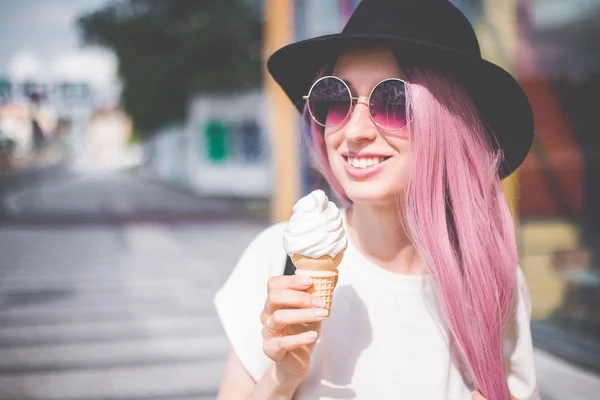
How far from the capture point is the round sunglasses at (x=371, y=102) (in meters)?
1.30

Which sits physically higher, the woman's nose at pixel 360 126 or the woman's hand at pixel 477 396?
the woman's nose at pixel 360 126

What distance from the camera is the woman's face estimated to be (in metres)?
1.32

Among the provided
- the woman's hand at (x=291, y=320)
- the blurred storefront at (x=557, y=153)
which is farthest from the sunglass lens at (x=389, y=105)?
the blurred storefront at (x=557, y=153)

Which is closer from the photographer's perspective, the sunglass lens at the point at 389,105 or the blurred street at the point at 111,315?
the sunglass lens at the point at 389,105

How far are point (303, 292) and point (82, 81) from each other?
71.3ft

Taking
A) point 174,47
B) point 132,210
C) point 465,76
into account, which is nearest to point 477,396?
point 465,76

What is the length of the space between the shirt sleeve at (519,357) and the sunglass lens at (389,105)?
1.75 feet

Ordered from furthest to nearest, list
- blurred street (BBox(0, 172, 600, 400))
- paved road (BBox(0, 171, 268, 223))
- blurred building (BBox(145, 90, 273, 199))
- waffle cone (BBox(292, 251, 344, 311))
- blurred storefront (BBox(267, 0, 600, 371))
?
blurred building (BBox(145, 90, 273, 199)), paved road (BBox(0, 171, 268, 223)), blurred storefront (BBox(267, 0, 600, 371)), blurred street (BBox(0, 172, 600, 400)), waffle cone (BBox(292, 251, 344, 311))

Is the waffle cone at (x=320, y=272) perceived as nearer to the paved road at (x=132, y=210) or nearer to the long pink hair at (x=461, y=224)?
the long pink hair at (x=461, y=224)

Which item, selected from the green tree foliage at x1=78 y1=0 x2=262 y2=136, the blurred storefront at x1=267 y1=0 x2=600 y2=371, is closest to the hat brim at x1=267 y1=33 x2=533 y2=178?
the blurred storefront at x1=267 y1=0 x2=600 y2=371

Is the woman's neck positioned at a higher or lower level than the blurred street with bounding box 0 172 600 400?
higher

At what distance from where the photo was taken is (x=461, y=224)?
135cm

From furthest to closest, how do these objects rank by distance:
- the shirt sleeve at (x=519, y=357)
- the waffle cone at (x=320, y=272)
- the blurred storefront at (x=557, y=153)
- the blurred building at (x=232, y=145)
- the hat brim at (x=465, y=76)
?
1. the blurred building at (x=232, y=145)
2. the blurred storefront at (x=557, y=153)
3. the shirt sleeve at (x=519, y=357)
4. the hat brim at (x=465, y=76)
5. the waffle cone at (x=320, y=272)

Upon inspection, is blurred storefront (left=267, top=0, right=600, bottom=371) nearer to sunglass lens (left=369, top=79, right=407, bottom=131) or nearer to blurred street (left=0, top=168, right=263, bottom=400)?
blurred street (left=0, top=168, right=263, bottom=400)
